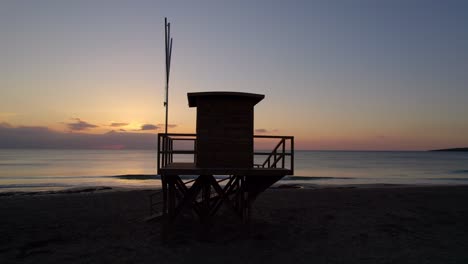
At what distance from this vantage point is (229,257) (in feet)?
33.1

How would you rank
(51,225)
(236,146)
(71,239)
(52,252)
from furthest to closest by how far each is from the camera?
1. (51,225)
2. (71,239)
3. (236,146)
4. (52,252)

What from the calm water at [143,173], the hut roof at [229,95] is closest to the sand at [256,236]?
the hut roof at [229,95]

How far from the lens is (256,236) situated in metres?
12.3

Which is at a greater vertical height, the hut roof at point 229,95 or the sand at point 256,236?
the hut roof at point 229,95

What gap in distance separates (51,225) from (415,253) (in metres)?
14.1

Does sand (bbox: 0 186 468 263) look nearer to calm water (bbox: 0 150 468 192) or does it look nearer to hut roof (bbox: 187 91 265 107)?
hut roof (bbox: 187 91 265 107)

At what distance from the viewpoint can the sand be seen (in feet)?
33.2

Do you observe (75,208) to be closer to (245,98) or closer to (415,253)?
(245,98)

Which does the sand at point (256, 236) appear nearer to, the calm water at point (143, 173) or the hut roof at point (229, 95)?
the hut roof at point (229, 95)

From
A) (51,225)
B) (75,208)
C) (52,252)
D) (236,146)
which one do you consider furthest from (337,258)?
(75,208)

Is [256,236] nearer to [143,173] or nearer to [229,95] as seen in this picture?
[229,95]

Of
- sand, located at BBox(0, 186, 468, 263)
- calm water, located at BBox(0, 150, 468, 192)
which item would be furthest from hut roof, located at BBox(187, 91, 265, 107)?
calm water, located at BBox(0, 150, 468, 192)

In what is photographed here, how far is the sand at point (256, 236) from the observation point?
1011 cm

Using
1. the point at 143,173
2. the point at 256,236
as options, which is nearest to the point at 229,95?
the point at 256,236
